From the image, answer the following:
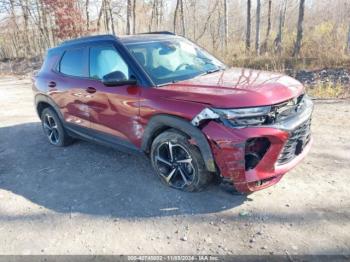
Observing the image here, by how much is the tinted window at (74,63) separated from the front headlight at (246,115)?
238 centimetres

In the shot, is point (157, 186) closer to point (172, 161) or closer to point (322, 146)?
point (172, 161)

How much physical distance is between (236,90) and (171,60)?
1215 millimetres

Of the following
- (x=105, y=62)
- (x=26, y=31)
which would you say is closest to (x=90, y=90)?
(x=105, y=62)

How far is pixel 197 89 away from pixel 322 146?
96.3 inches

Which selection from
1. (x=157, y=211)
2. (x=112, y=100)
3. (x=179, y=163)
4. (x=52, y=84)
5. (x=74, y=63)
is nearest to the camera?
(x=157, y=211)

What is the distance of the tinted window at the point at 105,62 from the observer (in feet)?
12.4

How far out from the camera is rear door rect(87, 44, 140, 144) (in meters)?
3.65

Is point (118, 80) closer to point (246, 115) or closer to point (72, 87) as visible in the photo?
point (72, 87)

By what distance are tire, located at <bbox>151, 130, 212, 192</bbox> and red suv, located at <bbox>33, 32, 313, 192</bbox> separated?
12 mm

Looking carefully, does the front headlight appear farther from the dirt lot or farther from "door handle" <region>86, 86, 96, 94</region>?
"door handle" <region>86, 86, 96, 94</region>

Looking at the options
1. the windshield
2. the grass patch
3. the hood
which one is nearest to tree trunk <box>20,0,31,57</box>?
the grass patch

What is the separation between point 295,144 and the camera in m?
3.14

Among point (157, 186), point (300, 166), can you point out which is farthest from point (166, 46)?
point (300, 166)

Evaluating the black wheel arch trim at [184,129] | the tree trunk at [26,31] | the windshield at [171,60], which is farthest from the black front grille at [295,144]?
the tree trunk at [26,31]
